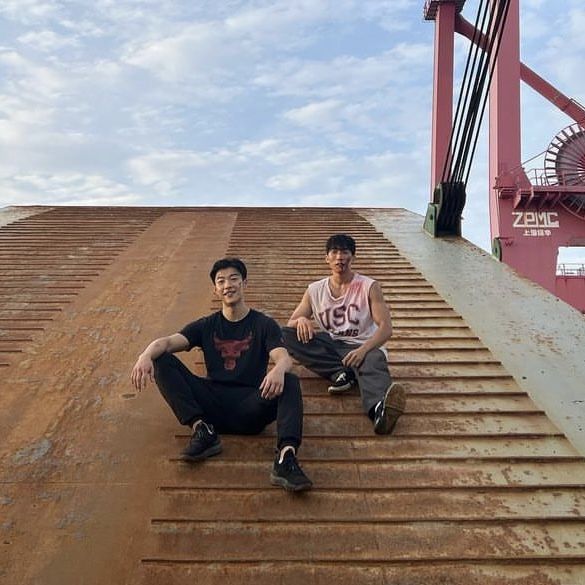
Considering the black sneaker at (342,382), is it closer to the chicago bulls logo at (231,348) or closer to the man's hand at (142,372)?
the chicago bulls logo at (231,348)

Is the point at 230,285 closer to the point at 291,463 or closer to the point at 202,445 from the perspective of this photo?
the point at 202,445

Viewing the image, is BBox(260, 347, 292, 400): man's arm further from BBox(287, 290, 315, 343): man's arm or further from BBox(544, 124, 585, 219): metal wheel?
BBox(544, 124, 585, 219): metal wheel

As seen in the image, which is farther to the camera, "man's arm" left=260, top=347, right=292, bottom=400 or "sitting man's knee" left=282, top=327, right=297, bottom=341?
"sitting man's knee" left=282, top=327, right=297, bottom=341

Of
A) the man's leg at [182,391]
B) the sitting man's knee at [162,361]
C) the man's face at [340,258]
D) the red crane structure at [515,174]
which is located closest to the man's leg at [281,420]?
the man's leg at [182,391]

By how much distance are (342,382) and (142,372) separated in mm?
1013

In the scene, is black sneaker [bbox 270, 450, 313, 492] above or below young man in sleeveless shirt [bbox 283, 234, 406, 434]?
below

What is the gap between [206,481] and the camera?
7.67 ft

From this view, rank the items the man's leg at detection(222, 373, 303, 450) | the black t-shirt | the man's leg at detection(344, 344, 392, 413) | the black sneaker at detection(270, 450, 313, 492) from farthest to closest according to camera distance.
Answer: the man's leg at detection(344, 344, 392, 413)
the black t-shirt
the man's leg at detection(222, 373, 303, 450)
the black sneaker at detection(270, 450, 313, 492)

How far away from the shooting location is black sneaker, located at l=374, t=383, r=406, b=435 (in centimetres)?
254

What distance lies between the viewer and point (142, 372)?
2383 millimetres

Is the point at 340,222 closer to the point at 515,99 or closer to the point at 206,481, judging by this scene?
the point at 206,481

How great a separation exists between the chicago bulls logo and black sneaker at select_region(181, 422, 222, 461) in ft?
0.94

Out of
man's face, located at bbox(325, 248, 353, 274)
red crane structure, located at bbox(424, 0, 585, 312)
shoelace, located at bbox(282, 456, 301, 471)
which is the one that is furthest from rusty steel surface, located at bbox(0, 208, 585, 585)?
red crane structure, located at bbox(424, 0, 585, 312)

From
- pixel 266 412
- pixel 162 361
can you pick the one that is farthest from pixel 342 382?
pixel 162 361
